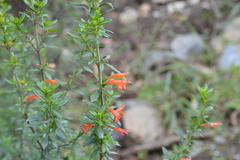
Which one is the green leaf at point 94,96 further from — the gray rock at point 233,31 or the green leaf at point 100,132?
the gray rock at point 233,31

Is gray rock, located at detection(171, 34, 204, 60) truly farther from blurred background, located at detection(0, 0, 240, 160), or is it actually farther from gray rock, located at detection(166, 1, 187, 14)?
gray rock, located at detection(166, 1, 187, 14)

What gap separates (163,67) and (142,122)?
117cm

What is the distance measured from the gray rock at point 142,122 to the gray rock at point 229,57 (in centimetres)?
144

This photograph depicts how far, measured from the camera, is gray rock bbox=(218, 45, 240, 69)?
4340 mm

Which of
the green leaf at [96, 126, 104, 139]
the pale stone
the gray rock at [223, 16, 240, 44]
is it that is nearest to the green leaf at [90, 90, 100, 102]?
the green leaf at [96, 126, 104, 139]

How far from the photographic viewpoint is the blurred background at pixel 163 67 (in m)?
3.28

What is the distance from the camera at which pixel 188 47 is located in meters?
4.85

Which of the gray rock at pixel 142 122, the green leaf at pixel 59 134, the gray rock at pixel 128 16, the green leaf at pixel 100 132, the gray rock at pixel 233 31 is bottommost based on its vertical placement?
the gray rock at pixel 142 122

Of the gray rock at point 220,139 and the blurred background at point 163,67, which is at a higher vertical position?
the blurred background at point 163,67

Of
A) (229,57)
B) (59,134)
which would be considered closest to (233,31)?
(229,57)

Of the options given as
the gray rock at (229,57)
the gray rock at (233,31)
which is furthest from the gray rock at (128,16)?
the gray rock at (229,57)

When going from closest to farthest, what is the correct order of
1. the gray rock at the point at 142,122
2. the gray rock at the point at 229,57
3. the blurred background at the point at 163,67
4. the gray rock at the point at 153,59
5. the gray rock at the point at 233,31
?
1. the blurred background at the point at 163,67
2. the gray rock at the point at 142,122
3. the gray rock at the point at 229,57
4. the gray rock at the point at 153,59
5. the gray rock at the point at 233,31

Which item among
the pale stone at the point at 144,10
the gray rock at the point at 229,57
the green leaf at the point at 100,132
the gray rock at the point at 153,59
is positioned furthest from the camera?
the pale stone at the point at 144,10

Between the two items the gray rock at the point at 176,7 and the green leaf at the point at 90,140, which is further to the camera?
the gray rock at the point at 176,7
